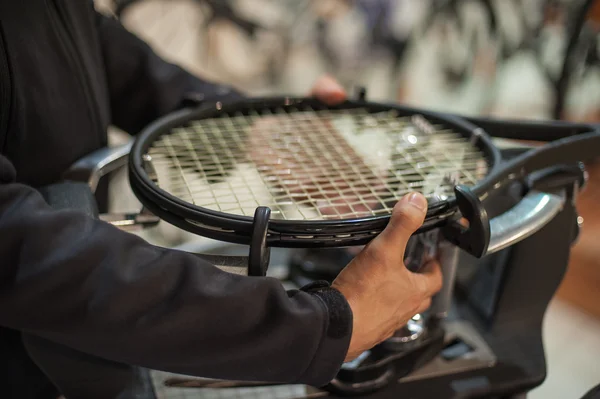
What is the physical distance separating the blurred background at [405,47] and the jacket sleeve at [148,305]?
4.34 feet

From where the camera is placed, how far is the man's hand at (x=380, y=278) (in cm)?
43

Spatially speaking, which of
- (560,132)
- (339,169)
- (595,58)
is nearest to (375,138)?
(339,169)

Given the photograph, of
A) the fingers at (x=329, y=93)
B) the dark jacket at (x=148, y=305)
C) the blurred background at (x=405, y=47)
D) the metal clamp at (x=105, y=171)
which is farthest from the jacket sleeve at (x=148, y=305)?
the blurred background at (x=405, y=47)

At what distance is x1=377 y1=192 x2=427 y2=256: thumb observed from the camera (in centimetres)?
43

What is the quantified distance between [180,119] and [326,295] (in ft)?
1.02

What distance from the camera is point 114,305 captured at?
377 millimetres

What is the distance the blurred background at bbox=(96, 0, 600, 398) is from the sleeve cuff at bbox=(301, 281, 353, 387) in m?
1.36

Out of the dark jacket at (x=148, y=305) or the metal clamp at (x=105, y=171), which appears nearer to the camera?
the dark jacket at (x=148, y=305)

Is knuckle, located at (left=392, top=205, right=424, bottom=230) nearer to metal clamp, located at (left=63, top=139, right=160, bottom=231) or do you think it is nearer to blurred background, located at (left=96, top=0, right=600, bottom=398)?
metal clamp, located at (left=63, top=139, right=160, bottom=231)

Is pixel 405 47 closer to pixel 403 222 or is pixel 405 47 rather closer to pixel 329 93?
pixel 329 93

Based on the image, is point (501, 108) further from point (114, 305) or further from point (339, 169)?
point (114, 305)

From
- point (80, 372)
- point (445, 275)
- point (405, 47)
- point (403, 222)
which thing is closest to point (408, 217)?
point (403, 222)

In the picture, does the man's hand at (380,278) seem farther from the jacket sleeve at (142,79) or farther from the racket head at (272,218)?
the jacket sleeve at (142,79)

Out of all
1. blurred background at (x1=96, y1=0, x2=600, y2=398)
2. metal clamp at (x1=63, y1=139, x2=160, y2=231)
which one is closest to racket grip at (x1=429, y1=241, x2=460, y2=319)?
metal clamp at (x1=63, y1=139, x2=160, y2=231)
